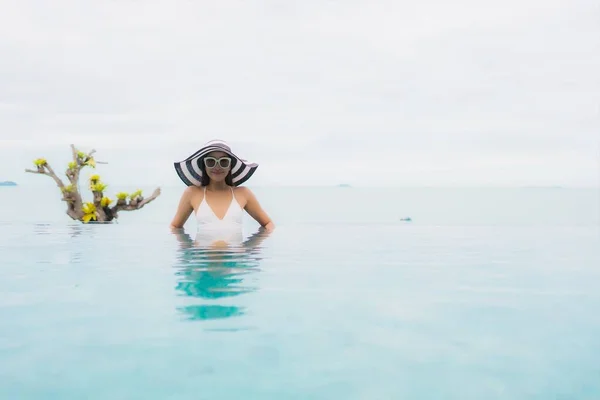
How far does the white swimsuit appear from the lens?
7.53 meters

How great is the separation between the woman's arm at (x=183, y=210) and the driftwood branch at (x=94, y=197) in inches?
457

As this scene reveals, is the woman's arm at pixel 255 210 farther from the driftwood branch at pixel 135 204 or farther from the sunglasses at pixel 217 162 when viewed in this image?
the driftwood branch at pixel 135 204

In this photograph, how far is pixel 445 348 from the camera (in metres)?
3.46

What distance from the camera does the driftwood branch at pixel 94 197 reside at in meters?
18.8

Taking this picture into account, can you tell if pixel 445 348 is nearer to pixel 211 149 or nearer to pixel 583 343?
pixel 583 343

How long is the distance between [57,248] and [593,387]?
6.94 metres

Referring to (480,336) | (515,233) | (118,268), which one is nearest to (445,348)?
(480,336)

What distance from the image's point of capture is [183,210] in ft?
25.2

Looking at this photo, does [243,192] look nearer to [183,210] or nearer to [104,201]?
[183,210]

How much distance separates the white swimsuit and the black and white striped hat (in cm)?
31

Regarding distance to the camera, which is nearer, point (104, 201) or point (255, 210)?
point (255, 210)

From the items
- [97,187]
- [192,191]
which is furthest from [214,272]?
[97,187]

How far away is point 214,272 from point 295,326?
6.42 ft

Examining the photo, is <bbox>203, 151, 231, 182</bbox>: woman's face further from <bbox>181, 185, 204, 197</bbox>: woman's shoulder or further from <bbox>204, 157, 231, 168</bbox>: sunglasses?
<bbox>181, 185, 204, 197</bbox>: woman's shoulder
